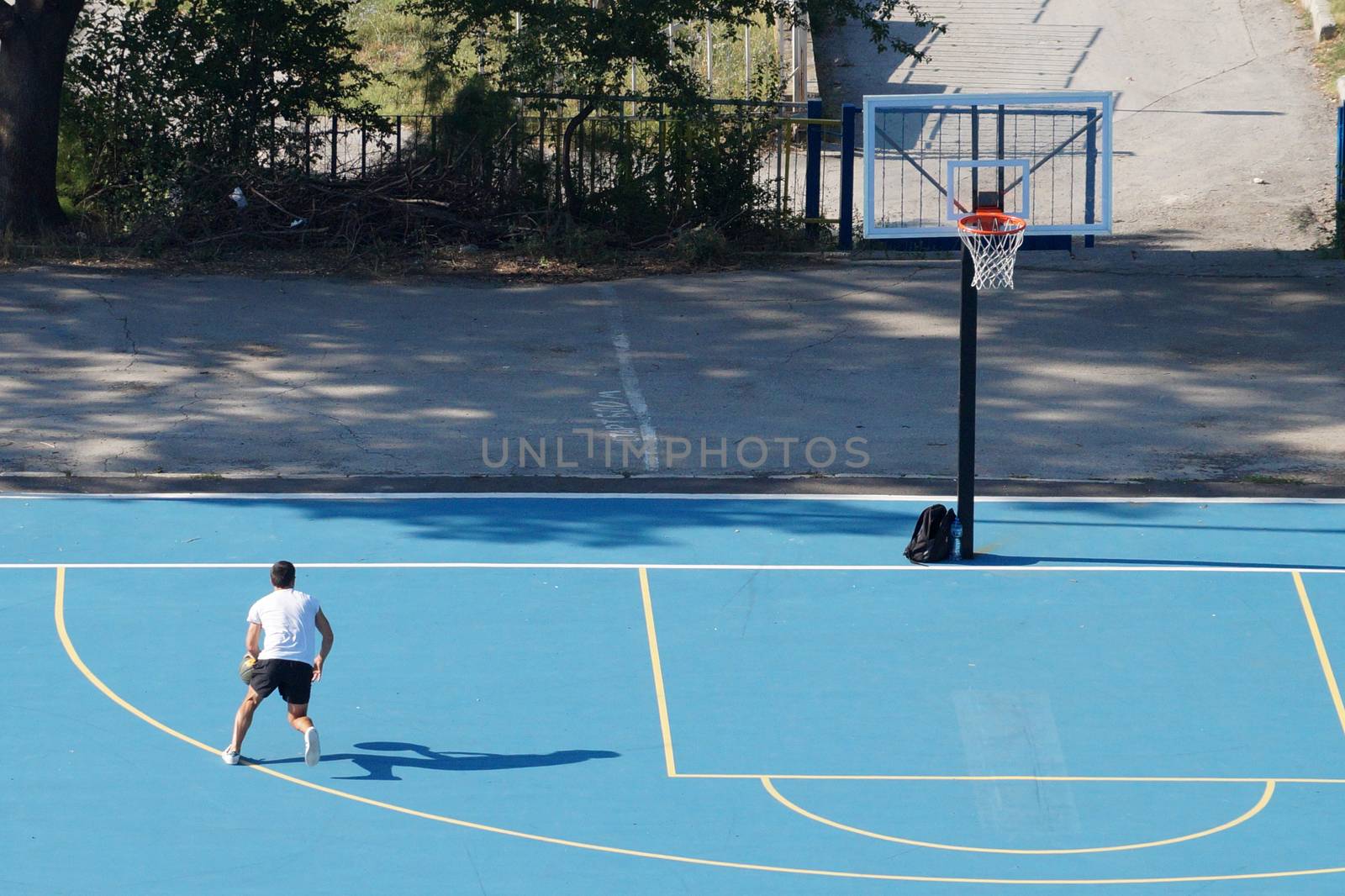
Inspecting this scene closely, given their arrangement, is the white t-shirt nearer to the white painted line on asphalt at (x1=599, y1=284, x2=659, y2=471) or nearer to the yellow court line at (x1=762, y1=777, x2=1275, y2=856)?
the yellow court line at (x1=762, y1=777, x2=1275, y2=856)

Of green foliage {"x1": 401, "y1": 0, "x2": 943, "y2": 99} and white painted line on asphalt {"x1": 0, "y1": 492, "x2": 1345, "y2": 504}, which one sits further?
green foliage {"x1": 401, "y1": 0, "x2": 943, "y2": 99}

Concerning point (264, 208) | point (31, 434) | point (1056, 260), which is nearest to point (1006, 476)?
point (1056, 260)

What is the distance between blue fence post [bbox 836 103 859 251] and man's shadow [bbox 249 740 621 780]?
43.8 ft

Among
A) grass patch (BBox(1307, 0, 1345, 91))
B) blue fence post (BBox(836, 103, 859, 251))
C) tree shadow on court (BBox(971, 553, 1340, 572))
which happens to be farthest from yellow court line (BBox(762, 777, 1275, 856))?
grass patch (BBox(1307, 0, 1345, 91))

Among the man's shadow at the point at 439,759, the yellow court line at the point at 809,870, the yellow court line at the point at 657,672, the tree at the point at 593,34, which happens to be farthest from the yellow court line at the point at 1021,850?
the tree at the point at 593,34

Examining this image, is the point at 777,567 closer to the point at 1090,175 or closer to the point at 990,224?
the point at 990,224

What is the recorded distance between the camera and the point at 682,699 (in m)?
10.3

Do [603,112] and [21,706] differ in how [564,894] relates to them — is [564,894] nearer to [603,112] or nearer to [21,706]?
[21,706]

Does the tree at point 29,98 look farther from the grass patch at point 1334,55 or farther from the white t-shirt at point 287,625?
the grass patch at point 1334,55

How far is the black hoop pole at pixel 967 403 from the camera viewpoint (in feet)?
40.0

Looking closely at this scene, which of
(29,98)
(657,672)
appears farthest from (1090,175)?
(29,98)

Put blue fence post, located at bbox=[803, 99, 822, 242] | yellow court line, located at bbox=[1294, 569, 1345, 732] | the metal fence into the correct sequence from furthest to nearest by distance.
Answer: the metal fence, blue fence post, located at bbox=[803, 99, 822, 242], yellow court line, located at bbox=[1294, 569, 1345, 732]

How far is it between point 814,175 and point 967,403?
1008cm

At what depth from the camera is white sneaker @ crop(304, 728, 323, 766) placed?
905 cm
